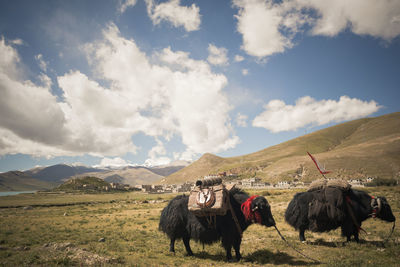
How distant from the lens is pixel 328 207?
7988 millimetres

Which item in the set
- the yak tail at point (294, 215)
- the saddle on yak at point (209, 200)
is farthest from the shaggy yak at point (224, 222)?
the yak tail at point (294, 215)

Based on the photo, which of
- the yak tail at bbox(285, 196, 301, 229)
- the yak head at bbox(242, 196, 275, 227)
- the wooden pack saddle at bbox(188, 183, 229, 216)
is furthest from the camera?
the yak tail at bbox(285, 196, 301, 229)

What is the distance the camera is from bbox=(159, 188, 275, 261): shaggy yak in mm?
6738

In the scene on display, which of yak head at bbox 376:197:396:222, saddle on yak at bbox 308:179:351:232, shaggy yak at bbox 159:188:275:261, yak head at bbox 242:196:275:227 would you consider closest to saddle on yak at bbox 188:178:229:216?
shaggy yak at bbox 159:188:275:261

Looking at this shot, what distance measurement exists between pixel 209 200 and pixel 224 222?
3.21 ft

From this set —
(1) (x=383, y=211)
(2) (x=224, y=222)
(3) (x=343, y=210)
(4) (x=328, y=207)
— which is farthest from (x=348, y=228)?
(2) (x=224, y=222)

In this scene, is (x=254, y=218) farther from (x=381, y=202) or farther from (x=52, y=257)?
(x=52, y=257)

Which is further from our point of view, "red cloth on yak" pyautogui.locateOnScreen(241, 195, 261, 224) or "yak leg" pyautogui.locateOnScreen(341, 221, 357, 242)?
"yak leg" pyautogui.locateOnScreen(341, 221, 357, 242)

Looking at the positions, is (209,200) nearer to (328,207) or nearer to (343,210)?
(328,207)

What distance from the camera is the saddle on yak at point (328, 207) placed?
786 cm

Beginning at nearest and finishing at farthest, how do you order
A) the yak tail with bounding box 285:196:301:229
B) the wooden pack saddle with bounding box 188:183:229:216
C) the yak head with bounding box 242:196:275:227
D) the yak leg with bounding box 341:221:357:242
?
the wooden pack saddle with bounding box 188:183:229:216, the yak head with bounding box 242:196:275:227, the yak leg with bounding box 341:221:357:242, the yak tail with bounding box 285:196:301:229

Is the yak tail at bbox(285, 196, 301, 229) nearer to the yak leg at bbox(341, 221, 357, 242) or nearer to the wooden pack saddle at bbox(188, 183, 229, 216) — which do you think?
the yak leg at bbox(341, 221, 357, 242)

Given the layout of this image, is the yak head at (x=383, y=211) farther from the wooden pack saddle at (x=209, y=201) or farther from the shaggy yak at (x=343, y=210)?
the wooden pack saddle at (x=209, y=201)

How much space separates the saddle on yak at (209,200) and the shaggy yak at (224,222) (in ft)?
1.52
